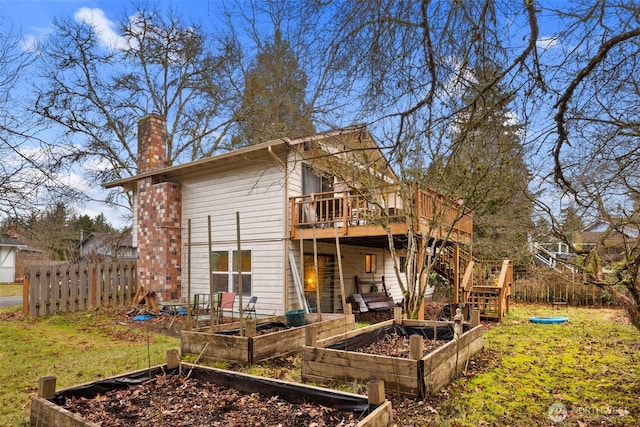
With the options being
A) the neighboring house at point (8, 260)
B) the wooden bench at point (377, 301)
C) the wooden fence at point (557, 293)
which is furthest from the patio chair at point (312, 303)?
the neighboring house at point (8, 260)

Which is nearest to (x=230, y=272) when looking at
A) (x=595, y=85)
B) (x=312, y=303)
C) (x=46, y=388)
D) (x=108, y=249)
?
(x=312, y=303)

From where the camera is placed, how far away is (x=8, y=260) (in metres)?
28.2

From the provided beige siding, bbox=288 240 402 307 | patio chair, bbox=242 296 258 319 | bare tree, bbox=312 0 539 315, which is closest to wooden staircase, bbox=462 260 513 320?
beige siding, bbox=288 240 402 307

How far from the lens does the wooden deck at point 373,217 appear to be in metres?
9.12

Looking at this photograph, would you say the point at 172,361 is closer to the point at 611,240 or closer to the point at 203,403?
the point at 203,403

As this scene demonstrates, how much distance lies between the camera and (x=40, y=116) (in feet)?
20.4

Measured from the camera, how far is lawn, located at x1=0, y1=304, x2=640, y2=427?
4148 mm

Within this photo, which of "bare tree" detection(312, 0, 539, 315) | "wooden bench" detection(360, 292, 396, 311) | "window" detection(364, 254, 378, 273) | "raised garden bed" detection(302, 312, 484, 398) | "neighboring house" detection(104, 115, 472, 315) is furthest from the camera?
"window" detection(364, 254, 378, 273)

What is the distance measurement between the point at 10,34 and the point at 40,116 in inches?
44.8

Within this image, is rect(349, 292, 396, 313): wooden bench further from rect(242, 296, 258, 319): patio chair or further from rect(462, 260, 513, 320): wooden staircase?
rect(242, 296, 258, 319): patio chair

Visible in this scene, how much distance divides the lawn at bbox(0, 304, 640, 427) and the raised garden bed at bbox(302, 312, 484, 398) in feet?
0.48

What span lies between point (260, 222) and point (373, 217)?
11.5 ft

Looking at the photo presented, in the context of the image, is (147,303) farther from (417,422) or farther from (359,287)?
(417,422)

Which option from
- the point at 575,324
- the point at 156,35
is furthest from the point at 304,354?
the point at 156,35
